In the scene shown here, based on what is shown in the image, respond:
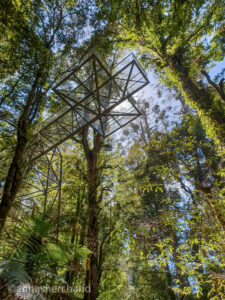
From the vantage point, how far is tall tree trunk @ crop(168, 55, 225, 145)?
2.82m

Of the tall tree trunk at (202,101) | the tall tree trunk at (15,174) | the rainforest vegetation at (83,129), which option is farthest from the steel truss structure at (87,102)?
the tall tree trunk at (15,174)

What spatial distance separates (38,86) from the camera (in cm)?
231

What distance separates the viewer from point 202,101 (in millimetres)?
3166

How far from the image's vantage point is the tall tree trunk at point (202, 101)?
282cm

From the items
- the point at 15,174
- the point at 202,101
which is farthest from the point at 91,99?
the point at 15,174

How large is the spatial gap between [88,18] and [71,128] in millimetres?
2587

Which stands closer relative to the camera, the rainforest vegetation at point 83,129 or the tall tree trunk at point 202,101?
the rainforest vegetation at point 83,129

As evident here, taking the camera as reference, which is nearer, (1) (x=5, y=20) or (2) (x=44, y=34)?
(1) (x=5, y=20)

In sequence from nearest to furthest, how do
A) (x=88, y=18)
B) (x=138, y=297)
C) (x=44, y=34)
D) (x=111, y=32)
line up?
(x=44, y=34)
(x=88, y=18)
(x=111, y=32)
(x=138, y=297)

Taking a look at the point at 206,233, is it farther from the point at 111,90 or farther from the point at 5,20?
the point at 5,20

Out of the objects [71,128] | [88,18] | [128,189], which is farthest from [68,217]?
[88,18]

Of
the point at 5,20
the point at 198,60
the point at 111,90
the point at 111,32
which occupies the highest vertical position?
the point at 111,32

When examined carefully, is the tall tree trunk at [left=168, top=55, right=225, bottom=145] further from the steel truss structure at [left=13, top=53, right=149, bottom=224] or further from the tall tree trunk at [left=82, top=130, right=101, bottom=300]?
the tall tree trunk at [left=82, top=130, right=101, bottom=300]

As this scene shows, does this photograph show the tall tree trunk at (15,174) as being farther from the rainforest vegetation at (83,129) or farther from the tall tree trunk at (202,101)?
the tall tree trunk at (202,101)
